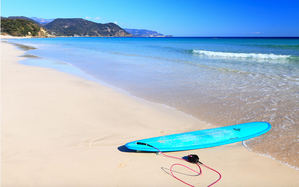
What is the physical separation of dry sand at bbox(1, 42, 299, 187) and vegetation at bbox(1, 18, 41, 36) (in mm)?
107604

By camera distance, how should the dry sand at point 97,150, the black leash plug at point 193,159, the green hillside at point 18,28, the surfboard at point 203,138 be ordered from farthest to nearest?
the green hillside at point 18,28 < the surfboard at point 203,138 < the black leash plug at point 193,159 < the dry sand at point 97,150

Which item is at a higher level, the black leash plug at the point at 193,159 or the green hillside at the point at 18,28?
the green hillside at the point at 18,28

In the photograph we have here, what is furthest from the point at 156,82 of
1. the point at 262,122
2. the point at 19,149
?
the point at 19,149

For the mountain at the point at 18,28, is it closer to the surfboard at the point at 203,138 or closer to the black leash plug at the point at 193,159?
the surfboard at the point at 203,138

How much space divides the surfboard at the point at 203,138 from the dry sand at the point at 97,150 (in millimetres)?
124

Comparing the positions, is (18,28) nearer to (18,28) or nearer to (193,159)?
(18,28)

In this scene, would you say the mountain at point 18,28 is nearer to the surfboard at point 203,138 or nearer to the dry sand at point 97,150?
the dry sand at point 97,150

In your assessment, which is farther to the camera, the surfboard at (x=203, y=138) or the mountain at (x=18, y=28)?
the mountain at (x=18, y=28)

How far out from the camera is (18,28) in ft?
314

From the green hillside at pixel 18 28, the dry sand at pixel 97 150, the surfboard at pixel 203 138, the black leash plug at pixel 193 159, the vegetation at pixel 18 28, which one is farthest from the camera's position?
the vegetation at pixel 18 28

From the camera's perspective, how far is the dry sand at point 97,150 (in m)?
3.04

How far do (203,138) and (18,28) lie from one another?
115 metres

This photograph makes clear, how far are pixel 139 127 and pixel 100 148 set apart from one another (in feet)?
3.90

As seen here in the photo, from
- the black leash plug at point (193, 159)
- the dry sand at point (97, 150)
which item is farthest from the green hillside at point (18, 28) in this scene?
the black leash plug at point (193, 159)
